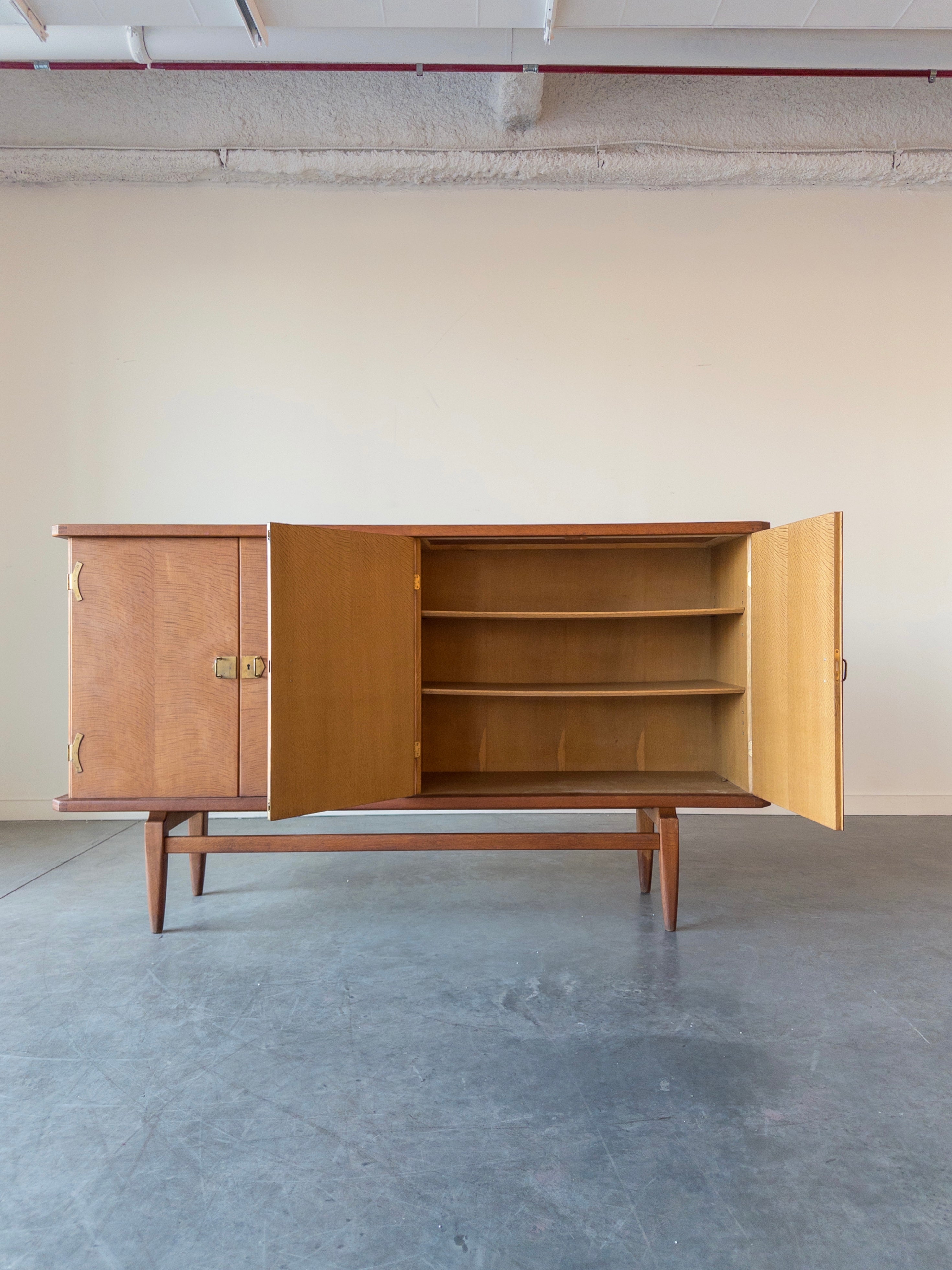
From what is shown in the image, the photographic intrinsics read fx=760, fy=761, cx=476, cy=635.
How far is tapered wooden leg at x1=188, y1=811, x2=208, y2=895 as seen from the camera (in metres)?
2.53

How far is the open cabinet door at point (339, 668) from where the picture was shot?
1.92 metres

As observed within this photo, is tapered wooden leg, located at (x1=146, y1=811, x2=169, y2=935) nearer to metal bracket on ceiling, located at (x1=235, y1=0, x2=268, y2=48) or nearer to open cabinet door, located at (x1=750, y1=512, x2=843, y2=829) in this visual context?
open cabinet door, located at (x1=750, y1=512, x2=843, y2=829)

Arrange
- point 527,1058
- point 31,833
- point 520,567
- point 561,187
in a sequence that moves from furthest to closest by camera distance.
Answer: point 561,187 → point 31,833 → point 520,567 → point 527,1058

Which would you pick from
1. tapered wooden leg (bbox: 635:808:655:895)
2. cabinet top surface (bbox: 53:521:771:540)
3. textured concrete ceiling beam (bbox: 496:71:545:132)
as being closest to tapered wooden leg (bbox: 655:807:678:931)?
tapered wooden leg (bbox: 635:808:655:895)

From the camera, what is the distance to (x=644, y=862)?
2545mm

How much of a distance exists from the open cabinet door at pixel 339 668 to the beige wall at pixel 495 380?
141cm

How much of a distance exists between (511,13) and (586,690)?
2.26 m

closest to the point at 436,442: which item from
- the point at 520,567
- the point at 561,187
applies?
the point at 520,567

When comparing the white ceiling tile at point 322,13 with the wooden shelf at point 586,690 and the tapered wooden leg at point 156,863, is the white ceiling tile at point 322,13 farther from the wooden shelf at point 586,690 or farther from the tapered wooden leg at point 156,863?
the tapered wooden leg at point 156,863

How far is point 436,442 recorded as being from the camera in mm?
3594

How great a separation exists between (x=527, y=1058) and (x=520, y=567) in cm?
168

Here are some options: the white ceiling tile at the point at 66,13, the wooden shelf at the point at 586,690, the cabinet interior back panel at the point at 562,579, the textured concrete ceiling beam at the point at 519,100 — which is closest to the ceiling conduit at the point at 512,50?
the textured concrete ceiling beam at the point at 519,100

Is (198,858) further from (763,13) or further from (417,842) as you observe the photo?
(763,13)

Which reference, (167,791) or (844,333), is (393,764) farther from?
(844,333)
